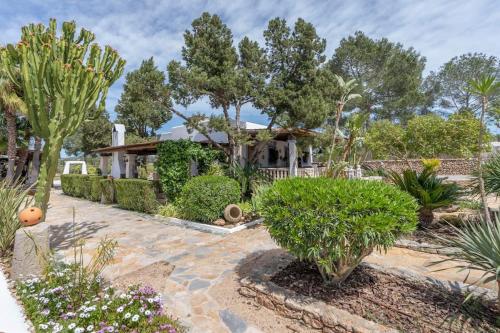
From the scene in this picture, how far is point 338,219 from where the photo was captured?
3.20m

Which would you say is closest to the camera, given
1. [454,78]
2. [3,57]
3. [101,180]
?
[3,57]

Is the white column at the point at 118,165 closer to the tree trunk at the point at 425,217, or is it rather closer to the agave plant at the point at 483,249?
the tree trunk at the point at 425,217

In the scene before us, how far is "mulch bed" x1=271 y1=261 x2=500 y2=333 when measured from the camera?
2.94m

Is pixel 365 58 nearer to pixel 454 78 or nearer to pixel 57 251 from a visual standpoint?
pixel 454 78

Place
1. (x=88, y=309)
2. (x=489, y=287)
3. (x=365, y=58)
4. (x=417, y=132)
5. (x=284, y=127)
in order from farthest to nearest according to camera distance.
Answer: (x=365, y=58), (x=417, y=132), (x=284, y=127), (x=489, y=287), (x=88, y=309)

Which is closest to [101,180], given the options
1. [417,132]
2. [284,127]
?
[284,127]

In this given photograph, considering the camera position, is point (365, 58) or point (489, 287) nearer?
point (489, 287)

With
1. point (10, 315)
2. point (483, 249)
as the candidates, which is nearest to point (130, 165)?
point (10, 315)

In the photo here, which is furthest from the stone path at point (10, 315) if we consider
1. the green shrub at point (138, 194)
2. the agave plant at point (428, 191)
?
the agave plant at point (428, 191)

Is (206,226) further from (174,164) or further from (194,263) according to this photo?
(174,164)

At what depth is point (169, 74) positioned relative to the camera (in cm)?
1054

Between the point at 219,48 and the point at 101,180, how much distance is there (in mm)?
10121

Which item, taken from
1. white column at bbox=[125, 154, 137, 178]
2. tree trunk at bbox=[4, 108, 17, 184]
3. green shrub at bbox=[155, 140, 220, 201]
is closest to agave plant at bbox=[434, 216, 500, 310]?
green shrub at bbox=[155, 140, 220, 201]

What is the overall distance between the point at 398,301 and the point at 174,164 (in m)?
8.80
